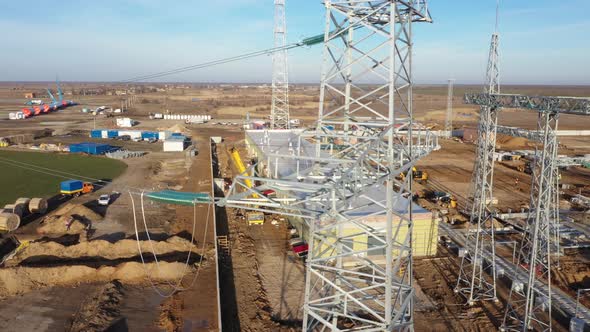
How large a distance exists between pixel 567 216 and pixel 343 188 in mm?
25140

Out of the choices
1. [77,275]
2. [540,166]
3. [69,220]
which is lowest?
[77,275]

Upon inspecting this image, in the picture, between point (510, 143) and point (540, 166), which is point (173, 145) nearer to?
point (510, 143)

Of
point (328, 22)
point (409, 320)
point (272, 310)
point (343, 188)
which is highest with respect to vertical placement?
point (328, 22)

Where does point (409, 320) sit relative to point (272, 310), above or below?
above

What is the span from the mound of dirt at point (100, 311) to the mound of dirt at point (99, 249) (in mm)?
3166

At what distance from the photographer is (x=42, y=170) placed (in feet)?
124

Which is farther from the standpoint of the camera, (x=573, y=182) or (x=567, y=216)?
(x=573, y=182)

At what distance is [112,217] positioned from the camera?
1016 inches

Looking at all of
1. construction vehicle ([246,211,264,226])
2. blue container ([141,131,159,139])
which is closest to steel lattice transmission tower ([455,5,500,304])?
construction vehicle ([246,211,264,226])

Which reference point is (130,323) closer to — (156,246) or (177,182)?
(156,246)

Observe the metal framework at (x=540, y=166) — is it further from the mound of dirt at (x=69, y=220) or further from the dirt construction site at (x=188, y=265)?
the mound of dirt at (x=69, y=220)

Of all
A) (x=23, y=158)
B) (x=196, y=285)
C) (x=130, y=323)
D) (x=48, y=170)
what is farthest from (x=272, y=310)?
(x=23, y=158)

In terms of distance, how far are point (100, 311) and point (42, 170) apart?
28.2 metres

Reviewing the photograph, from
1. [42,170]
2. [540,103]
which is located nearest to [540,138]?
[540,103]
